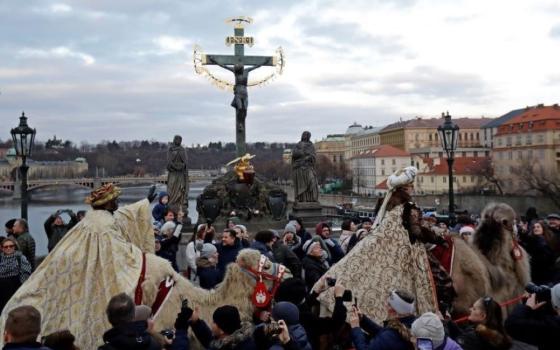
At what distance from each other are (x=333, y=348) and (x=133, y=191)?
103m

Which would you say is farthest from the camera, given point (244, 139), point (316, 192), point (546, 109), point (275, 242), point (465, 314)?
point (546, 109)

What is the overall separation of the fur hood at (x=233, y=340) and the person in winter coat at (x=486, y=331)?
1454 mm

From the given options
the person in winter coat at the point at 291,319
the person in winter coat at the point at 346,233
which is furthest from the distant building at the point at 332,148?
the person in winter coat at the point at 291,319

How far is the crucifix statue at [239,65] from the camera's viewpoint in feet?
59.9

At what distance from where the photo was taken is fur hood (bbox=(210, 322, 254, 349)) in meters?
3.82

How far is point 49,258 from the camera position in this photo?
17.1 feet

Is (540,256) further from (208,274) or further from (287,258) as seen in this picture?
(208,274)

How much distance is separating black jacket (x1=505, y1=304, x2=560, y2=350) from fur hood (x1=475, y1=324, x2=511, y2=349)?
0.17 meters

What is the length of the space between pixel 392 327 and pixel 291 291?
1288 mm

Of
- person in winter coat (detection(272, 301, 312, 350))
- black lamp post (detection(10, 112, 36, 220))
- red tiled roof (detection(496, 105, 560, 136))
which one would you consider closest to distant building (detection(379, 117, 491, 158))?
red tiled roof (detection(496, 105, 560, 136))

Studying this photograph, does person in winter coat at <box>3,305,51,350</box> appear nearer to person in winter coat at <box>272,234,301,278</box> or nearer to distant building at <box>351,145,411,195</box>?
person in winter coat at <box>272,234,301,278</box>

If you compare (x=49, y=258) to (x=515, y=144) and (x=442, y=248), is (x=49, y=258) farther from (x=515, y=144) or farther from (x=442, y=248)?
(x=515, y=144)

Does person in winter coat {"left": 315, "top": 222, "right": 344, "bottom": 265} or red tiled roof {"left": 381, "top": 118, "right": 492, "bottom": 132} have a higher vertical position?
red tiled roof {"left": 381, "top": 118, "right": 492, "bottom": 132}

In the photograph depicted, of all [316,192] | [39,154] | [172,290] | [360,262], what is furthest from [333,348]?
[39,154]
